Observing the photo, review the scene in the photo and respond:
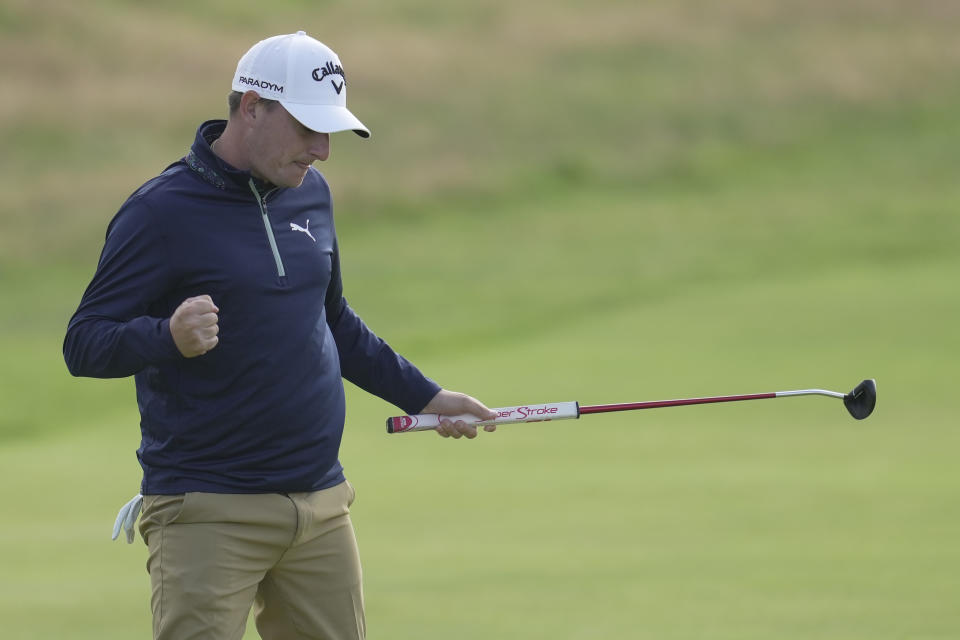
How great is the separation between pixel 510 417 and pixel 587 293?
43.8 ft

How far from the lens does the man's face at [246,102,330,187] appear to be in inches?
144

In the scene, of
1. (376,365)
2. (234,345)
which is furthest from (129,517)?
(376,365)

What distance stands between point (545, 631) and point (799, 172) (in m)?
18.9

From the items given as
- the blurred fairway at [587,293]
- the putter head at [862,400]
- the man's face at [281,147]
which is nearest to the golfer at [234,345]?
the man's face at [281,147]

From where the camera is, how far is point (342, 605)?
3.88 meters

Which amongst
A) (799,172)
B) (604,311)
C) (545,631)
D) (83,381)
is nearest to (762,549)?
(545,631)

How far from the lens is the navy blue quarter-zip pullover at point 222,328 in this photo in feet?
11.7

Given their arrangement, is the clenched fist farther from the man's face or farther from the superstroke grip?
the superstroke grip

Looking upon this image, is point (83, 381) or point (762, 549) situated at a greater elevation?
point (83, 381)

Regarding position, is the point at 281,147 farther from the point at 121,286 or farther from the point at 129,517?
the point at 129,517

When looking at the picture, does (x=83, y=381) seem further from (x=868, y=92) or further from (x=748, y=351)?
(x=868, y=92)

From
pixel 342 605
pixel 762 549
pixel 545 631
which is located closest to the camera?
pixel 342 605

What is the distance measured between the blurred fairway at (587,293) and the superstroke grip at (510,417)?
166 cm

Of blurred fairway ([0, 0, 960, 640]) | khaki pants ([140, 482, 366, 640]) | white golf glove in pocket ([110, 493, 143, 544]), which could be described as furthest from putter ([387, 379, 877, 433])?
blurred fairway ([0, 0, 960, 640])
